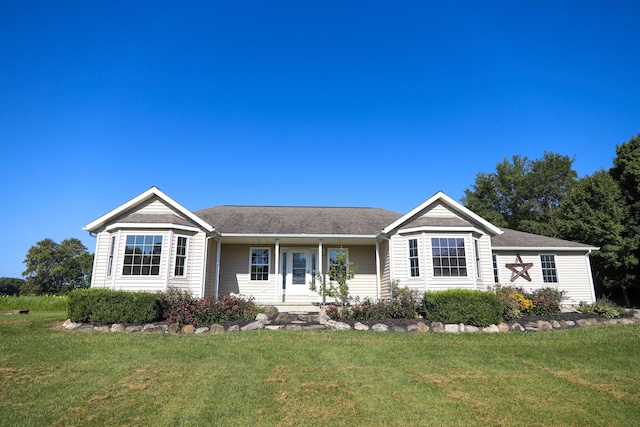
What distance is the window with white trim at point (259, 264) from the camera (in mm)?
17234

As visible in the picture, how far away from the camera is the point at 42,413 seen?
5227 millimetres

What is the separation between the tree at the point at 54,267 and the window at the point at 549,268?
45688 mm

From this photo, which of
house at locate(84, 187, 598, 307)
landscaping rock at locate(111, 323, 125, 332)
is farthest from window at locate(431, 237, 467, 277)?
landscaping rock at locate(111, 323, 125, 332)

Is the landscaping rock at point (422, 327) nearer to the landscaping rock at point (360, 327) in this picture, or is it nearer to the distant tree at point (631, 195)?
the landscaping rock at point (360, 327)

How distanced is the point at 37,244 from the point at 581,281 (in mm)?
54172

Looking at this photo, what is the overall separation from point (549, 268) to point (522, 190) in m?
22.8

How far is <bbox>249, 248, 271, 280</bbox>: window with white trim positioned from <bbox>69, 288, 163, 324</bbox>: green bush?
5.96m

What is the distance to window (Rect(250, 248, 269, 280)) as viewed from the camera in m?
17.2

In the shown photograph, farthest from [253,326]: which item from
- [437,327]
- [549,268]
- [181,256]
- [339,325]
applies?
[549,268]

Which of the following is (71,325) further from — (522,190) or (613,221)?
(522,190)

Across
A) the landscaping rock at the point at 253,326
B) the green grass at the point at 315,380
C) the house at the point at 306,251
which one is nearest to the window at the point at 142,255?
the house at the point at 306,251

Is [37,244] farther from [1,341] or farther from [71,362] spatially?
[71,362]

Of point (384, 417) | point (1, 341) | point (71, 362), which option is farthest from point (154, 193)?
point (384, 417)

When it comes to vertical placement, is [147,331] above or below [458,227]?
below
